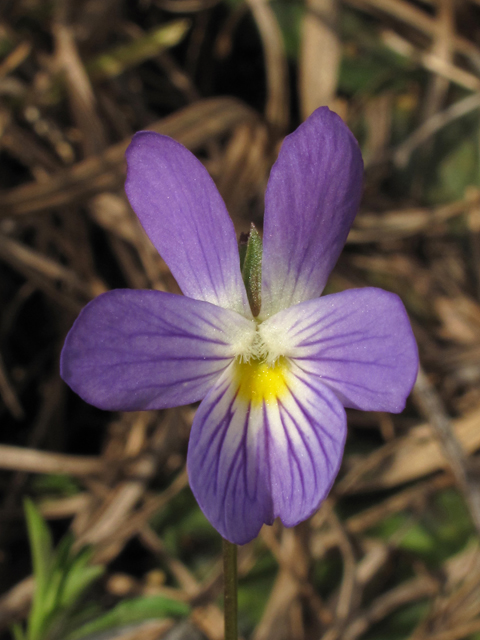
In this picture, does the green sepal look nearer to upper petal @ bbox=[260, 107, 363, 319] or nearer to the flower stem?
upper petal @ bbox=[260, 107, 363, 319]

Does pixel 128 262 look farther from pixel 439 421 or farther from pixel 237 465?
pixel 237 465

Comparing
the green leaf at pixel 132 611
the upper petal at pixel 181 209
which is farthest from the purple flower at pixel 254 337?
the green leaf at pixel 132 611

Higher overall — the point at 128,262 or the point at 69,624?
the point at 128,262

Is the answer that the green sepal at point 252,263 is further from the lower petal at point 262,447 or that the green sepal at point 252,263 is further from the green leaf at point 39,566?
the green leaf at point 39,566

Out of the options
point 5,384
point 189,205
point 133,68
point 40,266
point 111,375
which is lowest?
point 111,375

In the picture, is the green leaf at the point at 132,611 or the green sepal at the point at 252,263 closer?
the green sepal at the point at 252,263

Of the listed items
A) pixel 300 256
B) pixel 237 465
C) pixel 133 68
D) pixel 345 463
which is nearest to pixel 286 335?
pixel 300 256

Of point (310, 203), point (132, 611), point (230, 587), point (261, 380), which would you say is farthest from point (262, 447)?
point (132, 611)
